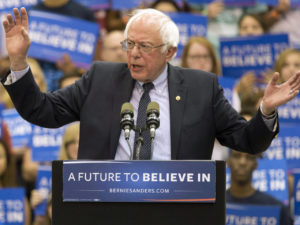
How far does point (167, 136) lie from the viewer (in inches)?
130

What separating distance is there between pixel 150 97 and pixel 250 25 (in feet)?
12.4

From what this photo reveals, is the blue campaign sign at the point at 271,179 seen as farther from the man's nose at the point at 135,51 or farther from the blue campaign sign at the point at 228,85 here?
the man's nose at the point at 135,51

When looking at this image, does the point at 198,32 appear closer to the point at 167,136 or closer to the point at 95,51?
the point at 95,51

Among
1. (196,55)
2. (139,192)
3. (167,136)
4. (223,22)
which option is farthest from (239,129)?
(223,22)

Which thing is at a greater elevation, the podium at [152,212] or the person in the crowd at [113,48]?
the person in the crowd at [113,48]

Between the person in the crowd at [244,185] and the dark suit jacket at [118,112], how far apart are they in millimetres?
2045

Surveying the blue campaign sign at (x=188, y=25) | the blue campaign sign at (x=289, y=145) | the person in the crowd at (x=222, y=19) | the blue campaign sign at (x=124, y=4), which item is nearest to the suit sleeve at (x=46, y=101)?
the blue campaign sign at (x=289, y=145)

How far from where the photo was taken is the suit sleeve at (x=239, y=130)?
321 cm

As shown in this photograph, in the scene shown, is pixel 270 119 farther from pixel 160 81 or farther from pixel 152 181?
pixel 152 181

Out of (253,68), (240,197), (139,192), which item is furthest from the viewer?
(253,68)

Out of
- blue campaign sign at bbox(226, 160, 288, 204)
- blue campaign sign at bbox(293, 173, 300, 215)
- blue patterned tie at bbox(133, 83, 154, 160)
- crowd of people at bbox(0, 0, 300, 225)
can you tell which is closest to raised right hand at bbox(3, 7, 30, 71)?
blue patterned tie at bbox(133, 83, 154, 160)

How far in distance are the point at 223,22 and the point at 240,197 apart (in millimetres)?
2504

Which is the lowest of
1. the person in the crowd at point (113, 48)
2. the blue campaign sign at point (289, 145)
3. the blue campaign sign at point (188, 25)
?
the blue campaign sign at point (289, 145)

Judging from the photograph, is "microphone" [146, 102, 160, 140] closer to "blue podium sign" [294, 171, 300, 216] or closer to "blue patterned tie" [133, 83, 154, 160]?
"blue patterned tie" [133, 83, 154, 160]
